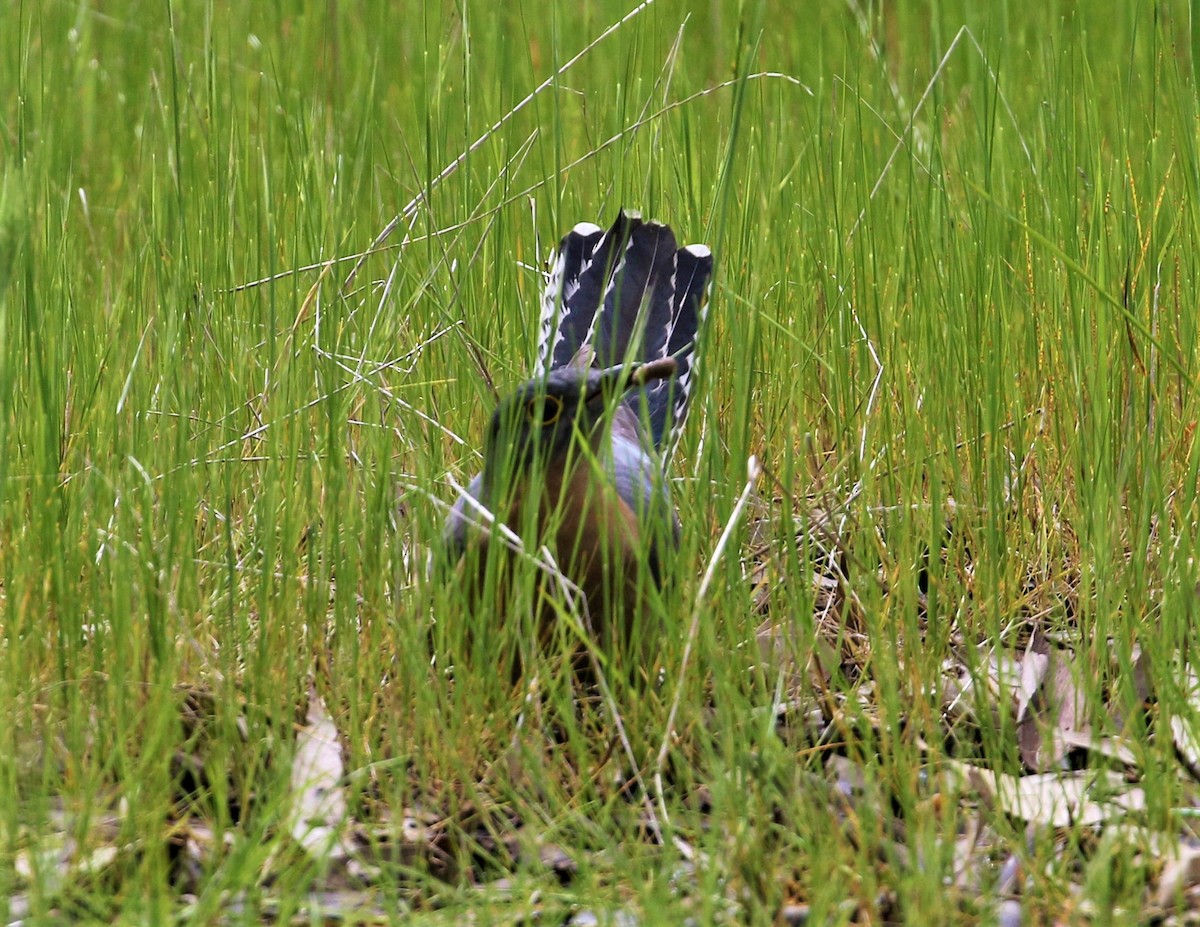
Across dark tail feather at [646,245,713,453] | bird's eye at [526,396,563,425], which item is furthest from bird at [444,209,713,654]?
dark tail feather at [646,245,713,453]

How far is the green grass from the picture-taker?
155 cm

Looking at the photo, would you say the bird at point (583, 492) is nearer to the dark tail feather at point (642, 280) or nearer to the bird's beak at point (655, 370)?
the bird's beak at point (655, 370)

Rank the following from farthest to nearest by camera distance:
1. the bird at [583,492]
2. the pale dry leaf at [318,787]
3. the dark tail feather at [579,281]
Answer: the dark tail feather at [579,281] < the bird at [583,492] < the pale dry leaf at [318,787]

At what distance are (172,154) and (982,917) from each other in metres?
1.59

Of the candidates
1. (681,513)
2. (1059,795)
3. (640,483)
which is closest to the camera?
(1059,795)

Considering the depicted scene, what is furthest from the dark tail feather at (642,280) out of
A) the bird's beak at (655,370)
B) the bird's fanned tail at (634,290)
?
the bird's beak at (655,370)

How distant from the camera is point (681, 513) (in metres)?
2.23

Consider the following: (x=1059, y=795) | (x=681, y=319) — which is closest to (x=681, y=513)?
(x=681, y=319)

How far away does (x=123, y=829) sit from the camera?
1538 mm

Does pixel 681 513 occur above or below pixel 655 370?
below

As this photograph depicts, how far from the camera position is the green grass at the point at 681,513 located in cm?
155

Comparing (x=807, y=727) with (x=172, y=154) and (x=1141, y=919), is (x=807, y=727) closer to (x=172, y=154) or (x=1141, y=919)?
(x=1141, y=919)

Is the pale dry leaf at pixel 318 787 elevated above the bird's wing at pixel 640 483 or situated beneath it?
situated beneath

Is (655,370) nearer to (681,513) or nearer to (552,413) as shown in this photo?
(552,413)
